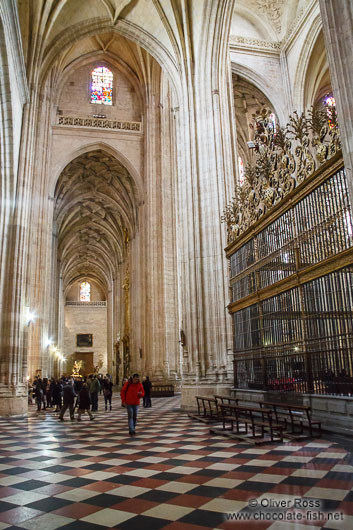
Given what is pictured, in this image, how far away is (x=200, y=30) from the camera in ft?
48.6

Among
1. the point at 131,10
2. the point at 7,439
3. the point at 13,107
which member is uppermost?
the point at 131,10

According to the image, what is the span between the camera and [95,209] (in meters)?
34.8

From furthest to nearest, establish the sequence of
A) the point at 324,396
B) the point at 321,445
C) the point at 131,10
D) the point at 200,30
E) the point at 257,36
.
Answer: the point at 257,36
the point at 131,10
the point at 200,30
the point at 324,396
the point at 321,445

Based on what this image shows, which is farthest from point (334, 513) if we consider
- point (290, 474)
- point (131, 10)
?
point (131, 10)

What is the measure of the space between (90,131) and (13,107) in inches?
429

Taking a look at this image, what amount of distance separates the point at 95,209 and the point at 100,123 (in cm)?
1204

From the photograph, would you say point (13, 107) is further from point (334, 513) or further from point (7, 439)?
point (334, 513)

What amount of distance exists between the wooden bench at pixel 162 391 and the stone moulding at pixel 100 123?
46.2 ft

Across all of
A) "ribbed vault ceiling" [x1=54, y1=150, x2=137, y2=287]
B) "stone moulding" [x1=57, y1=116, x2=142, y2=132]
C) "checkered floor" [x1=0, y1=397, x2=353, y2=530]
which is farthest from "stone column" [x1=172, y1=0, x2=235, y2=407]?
"ribbed vault ceiling" [x1=54, y1=150, x2=137, y2=287]

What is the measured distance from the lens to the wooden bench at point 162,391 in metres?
19.1

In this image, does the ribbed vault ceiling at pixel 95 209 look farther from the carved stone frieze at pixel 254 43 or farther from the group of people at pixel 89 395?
the group of people at pixel 89 395

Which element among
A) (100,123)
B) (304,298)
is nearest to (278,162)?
(304,298)

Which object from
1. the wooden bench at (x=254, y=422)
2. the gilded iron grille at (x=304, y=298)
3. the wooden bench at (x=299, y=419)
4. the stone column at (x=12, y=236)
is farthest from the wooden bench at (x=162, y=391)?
the wooden bench at (x=299, y=419)

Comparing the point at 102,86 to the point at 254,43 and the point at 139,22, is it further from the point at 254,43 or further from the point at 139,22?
the point at 254,43
